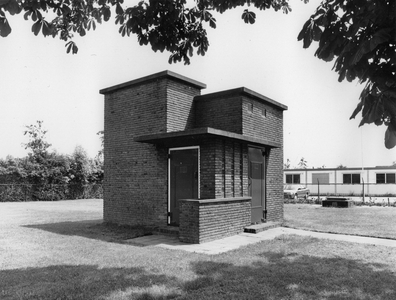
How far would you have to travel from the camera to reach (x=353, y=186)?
3650cm

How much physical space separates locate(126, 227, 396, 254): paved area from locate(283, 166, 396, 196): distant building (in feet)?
89.2

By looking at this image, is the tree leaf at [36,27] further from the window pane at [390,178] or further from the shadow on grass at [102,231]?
the window pane at [390,178]

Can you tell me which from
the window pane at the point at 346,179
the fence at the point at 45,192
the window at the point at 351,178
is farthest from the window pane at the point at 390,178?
the fence at the point at 45,192

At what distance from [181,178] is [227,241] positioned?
2.58m

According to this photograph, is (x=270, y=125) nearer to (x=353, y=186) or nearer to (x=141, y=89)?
(x=141, y=89)

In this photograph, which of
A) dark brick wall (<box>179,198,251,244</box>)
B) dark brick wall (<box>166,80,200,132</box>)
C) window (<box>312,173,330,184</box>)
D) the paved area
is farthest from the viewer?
window (<box>312,173,330,184</box>)

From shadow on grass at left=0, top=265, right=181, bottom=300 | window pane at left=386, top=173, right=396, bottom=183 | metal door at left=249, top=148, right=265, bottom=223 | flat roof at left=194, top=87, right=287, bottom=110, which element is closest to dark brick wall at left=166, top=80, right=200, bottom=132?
flat roof at left=194, top=87, right=287, bottom=110

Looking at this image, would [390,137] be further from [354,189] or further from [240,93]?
[354,189]

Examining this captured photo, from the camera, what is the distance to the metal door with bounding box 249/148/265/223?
11406mm

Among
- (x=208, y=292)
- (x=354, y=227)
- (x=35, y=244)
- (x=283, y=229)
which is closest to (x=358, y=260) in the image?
(x=208, y=292)

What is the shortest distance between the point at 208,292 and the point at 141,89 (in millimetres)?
8104

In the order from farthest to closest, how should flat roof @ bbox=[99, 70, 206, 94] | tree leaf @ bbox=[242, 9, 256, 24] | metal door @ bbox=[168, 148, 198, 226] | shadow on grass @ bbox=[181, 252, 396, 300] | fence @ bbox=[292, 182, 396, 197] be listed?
fence @ bbox=[292, 182, 396, 197] < flat roof @ bbox=[99, 70, 206, 94] < metal door @ bbox=[168, 148, 198, 226] < tree leaf @ bbox=[242, 9, 256, 24] < shadow on grass @ bbox=[181, 252, 396, 300]

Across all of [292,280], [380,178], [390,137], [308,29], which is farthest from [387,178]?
[390,137]

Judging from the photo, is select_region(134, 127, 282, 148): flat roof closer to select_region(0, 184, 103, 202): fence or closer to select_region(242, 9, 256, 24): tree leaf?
select_region(242, 9, 256, 24): tree leaf
